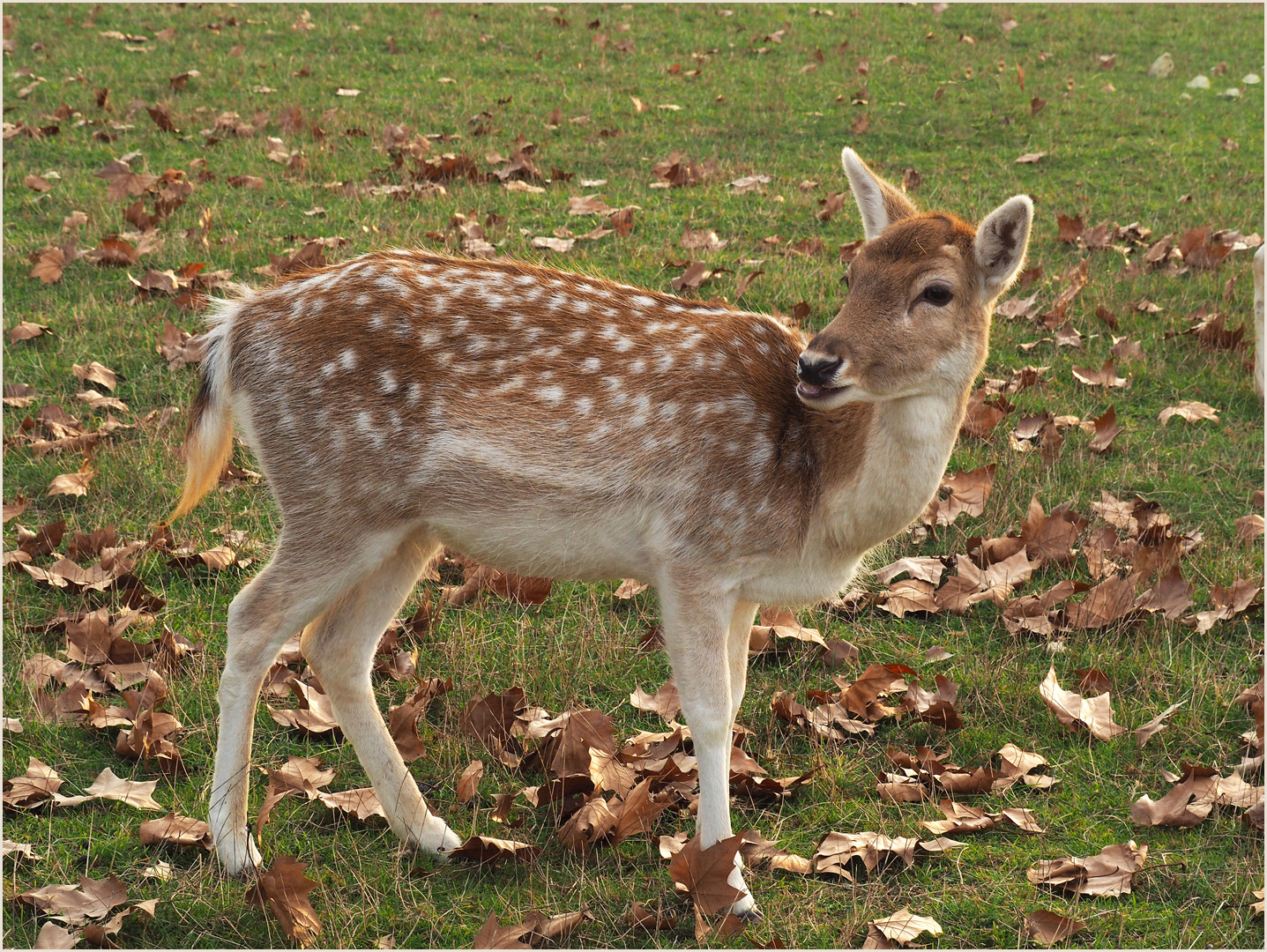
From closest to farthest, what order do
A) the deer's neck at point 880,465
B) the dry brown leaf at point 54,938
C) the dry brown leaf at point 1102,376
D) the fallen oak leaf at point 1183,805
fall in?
the dry brown leaf at point 54,938 < the deer's neck at point 880,465 < the fallen oak leaf at point 1183,805 < the dry brown leaf at point 1102,376

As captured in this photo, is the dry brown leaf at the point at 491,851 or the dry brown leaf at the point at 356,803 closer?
the dry brown leaf at the point at 491,851

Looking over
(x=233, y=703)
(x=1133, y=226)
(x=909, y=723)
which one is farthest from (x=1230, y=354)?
(x=233, y=703)

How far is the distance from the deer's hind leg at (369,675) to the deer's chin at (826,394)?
54.9 inches

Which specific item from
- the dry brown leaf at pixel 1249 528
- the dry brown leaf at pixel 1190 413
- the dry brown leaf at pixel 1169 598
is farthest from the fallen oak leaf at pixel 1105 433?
the dry brown leaf at pixel 1169 598

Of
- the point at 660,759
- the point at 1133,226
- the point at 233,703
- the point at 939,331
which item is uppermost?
the point at 939,331

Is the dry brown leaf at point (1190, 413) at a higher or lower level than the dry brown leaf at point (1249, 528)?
higher

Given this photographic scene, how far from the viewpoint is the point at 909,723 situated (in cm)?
451

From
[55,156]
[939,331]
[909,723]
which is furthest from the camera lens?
[55,156]

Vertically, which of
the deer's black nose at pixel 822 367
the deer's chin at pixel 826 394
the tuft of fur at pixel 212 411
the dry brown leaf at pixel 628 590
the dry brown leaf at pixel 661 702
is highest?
the deer's black nose at pixel 822 367

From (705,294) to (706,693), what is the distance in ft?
15.1

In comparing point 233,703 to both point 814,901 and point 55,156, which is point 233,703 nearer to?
point 814,901

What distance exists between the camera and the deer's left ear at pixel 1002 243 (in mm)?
3643

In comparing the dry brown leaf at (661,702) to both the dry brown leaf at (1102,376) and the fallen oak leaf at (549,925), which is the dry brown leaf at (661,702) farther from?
the dry brown leaf at (1102,376)

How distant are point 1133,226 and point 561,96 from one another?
5.86m
